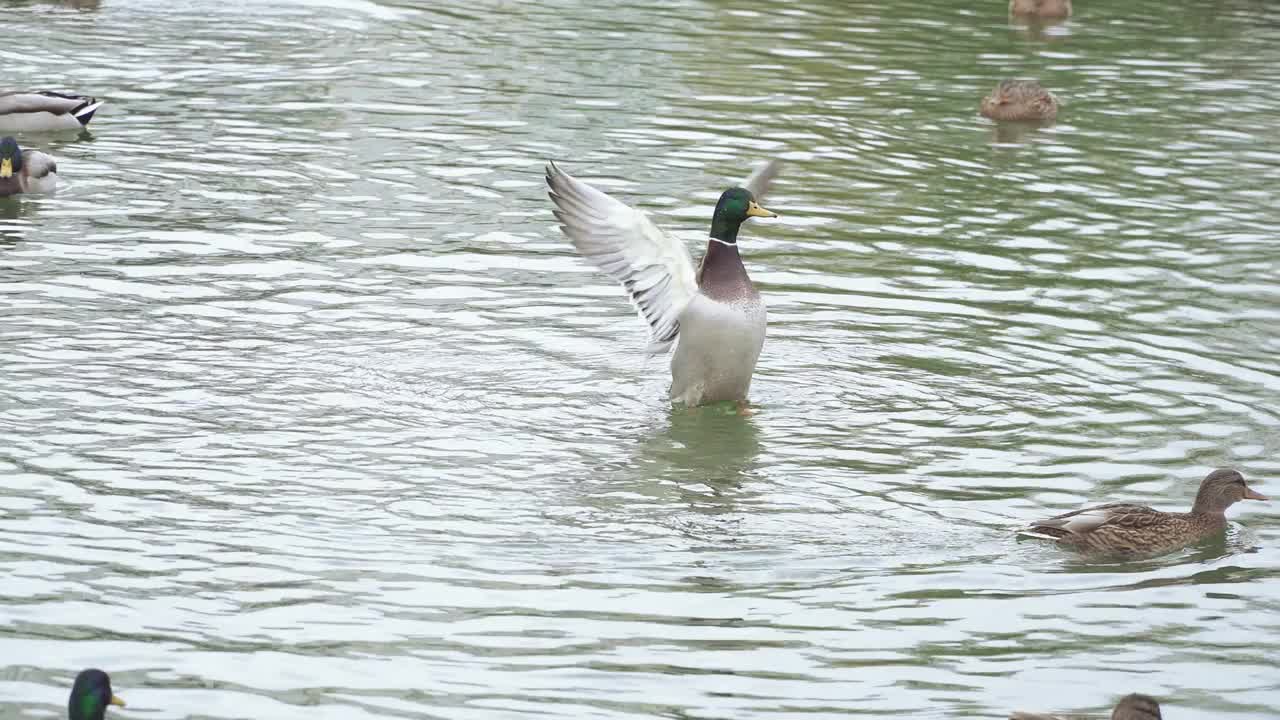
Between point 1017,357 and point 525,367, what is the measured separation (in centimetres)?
318

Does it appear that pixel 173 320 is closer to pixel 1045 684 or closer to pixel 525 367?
pixel 525 367

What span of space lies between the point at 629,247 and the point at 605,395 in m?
0.97

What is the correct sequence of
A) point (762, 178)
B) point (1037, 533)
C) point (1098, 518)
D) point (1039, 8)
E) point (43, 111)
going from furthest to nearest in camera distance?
point (1039, 8)
point (43, 111)
point (762, 178)
point (1037, 533)
point (1098, 518)

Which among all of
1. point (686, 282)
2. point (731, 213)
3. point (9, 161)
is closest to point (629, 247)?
point (686, 282)

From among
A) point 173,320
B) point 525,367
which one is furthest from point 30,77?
point 525,367

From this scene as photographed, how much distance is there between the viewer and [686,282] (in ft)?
38.2

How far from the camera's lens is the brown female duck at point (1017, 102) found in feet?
62.6

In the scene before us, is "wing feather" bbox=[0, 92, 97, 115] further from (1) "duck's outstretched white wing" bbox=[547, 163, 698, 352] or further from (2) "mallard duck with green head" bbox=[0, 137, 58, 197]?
(1) "duck's outstretched white wing" bbox=[547, 163, 698, 352]

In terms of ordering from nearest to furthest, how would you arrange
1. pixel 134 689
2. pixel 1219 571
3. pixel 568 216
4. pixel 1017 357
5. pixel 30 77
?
pixel 134 689
pixel 1219 571
pixel 568 216
pixel 1017 357
pixel 30 77

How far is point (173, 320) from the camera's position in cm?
1260

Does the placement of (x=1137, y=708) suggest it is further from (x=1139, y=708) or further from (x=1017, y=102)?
(x=1017, y=102)

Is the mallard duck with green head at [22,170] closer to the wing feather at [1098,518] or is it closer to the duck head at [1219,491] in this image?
the wing feather at [1098,518]

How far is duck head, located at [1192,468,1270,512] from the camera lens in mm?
9461

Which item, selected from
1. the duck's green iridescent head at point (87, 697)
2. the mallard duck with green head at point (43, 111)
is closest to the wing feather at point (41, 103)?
the mallard duck with green head at point (43, 111)
